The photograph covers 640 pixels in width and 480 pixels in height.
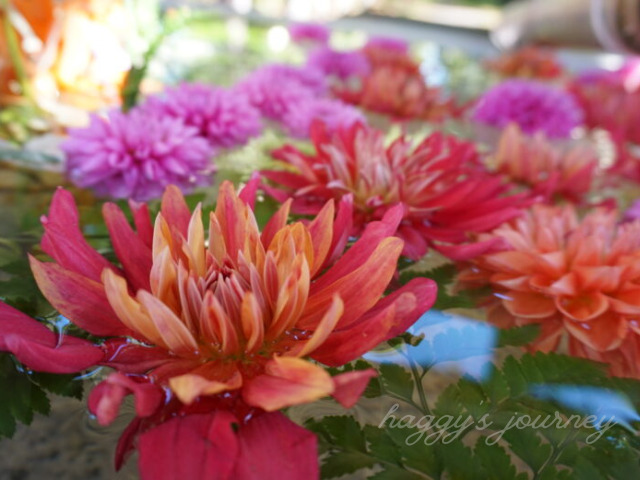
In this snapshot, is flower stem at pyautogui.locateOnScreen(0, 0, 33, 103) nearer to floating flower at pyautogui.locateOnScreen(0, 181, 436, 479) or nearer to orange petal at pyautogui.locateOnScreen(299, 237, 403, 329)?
floating flower at pyautogui.locateOnScreen(0, 181, 436, 479)

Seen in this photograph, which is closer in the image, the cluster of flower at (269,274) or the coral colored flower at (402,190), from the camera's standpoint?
the cluster of flower at (269,274)

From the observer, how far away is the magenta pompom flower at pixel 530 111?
822 millimetres

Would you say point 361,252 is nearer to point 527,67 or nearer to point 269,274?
point 269,274

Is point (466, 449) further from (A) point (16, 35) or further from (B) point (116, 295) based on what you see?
(A) point (16, 35)

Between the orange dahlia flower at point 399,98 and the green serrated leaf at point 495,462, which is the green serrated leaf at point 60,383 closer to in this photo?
the green serrated leaf at point 495,462

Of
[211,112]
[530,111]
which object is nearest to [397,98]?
[530,111]

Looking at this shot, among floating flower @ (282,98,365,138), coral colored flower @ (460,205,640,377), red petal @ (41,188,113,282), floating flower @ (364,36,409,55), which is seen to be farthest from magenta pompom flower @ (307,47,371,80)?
red petal @ (41,188,113,282)

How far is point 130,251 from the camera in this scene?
12.4 inches

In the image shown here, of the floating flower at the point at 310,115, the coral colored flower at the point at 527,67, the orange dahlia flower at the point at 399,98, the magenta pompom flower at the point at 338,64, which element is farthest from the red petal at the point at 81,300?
the coral colored flower at the point at 527,67

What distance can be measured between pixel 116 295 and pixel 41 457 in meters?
0.09

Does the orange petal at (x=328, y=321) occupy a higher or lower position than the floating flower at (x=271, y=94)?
lower

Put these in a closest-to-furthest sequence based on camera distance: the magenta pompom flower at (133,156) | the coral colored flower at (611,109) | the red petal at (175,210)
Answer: the red petal at (175,210) → the magenta pompom flower at (133,156) → the coral colored flower at (611,109)

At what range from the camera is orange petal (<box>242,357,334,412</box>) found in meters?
0.22

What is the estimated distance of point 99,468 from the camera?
0.87 feet
